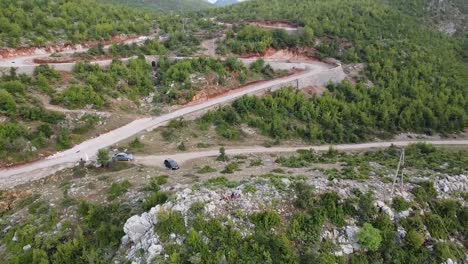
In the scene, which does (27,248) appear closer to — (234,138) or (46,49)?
(234,138)

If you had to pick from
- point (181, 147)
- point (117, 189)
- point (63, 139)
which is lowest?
point (181, 147)

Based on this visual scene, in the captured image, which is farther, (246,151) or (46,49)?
(46,49)

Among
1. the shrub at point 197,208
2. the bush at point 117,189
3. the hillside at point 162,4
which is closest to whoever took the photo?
the shrub at point 197,208

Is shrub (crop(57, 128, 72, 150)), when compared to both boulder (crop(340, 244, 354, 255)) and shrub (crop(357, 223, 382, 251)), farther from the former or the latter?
shrub (crop(357, 223, 382, 251))

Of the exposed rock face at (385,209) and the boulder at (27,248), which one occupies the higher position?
the boulder at (27,248)

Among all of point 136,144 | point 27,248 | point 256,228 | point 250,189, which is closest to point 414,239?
point 256,228

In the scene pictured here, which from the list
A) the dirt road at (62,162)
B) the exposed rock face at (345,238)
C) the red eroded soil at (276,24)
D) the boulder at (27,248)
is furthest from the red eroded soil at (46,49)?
the exposed rock face at (345,238)

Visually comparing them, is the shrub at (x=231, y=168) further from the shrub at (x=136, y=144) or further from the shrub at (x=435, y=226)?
the shrub at (x=435, y=226)
